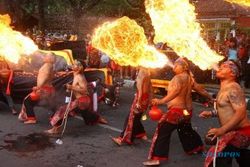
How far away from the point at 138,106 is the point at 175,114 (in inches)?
44.0

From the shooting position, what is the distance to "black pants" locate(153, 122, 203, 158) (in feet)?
23.9

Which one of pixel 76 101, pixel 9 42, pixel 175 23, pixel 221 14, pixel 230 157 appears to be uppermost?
pixel 221 14

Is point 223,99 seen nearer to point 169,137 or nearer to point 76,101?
point 169,137

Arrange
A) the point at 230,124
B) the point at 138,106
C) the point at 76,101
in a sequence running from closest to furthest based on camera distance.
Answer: the point at 230,124
the point at 138,106
the point at 76,101

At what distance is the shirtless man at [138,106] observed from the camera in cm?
841

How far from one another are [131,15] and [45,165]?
2084 centimetres

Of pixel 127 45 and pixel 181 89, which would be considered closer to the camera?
pixel 181 89

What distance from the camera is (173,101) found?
7.49 metres

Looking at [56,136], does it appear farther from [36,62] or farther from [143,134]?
[36,62]

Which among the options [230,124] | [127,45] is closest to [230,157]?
[230,124]

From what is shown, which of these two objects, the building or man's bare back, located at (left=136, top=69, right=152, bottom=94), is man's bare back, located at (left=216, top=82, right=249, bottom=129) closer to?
man's bare back, located at (left=136, top=69, right=152, bottom=94)

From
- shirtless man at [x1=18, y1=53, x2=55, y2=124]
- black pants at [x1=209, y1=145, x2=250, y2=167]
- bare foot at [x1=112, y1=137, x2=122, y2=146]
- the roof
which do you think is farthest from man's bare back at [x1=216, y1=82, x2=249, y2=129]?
the roof

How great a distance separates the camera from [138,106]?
8375mm

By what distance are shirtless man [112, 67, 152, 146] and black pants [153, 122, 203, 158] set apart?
984 mm
